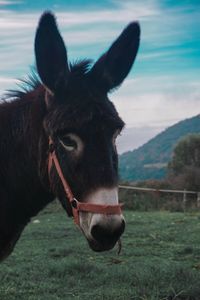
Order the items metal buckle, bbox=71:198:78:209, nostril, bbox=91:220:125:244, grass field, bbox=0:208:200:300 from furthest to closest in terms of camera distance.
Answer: grass field, bbox=0:208:200:300
metal buckle, bbox=71:198:78:209
nostril, bbox=91:220:125:244

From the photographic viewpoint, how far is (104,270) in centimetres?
835

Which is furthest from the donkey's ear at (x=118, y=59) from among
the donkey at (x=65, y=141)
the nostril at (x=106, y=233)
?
the nostril at (x=106, y=233)

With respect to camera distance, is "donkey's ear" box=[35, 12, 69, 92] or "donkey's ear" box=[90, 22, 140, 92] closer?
"donkey's ear" box=[35, 12, 69, 92]

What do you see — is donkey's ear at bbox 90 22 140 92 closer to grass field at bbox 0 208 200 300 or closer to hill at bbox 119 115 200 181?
grass field at bbox 0 208 200 300

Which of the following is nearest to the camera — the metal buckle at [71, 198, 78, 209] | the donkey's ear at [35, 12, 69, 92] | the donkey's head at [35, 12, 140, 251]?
the donkey's head at [35, 12, 140, 251]

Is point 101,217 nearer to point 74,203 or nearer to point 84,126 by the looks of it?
point 74,203

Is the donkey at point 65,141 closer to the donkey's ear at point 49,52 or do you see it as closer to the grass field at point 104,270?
the donkey's ear at point 49,52

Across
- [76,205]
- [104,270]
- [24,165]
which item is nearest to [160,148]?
[104,270]

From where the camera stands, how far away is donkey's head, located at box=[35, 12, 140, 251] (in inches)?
135

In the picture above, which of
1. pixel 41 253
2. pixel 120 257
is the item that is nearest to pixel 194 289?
pixel 120 257

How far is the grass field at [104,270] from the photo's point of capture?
6.84m

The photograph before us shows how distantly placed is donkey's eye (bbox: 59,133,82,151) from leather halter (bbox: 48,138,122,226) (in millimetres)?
150

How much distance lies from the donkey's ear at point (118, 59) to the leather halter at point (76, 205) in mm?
706

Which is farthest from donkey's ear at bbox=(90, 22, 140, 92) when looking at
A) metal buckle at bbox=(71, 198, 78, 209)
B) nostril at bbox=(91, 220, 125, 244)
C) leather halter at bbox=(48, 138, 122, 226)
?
nostril at bbox=(91, 220, 125, 244)
